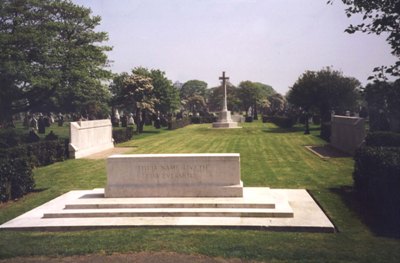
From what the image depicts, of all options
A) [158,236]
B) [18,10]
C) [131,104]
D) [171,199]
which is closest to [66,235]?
[158,236]

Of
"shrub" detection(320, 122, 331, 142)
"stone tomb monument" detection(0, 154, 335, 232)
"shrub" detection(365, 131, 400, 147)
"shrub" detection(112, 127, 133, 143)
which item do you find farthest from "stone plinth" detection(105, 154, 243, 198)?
"shrub" detection(112, 127, 133, 143)

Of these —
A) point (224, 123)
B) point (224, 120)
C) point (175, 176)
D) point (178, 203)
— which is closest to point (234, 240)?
point (178, 203)

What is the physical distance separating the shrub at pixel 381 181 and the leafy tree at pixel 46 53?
66.4 ft

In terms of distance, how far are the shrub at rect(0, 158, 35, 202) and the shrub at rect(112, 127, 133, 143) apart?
15504 millimetres

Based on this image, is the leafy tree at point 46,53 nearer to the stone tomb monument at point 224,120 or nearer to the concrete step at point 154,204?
the concrete step at point 154,204

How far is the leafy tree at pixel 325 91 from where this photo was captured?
3838 centimetres

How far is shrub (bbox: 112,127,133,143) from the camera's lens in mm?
28778

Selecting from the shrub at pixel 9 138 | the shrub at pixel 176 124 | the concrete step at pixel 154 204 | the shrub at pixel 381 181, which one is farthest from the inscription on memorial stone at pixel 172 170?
the shrub at pixel 176 124

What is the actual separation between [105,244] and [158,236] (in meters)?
1.16

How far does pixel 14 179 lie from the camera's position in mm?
12398

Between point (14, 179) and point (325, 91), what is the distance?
32.9m

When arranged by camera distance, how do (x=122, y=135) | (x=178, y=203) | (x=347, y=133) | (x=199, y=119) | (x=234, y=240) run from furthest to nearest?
(x=199, y=119)
(x=122, y=135)
(x=347, y=133)
(x=178, y=203)
(x=234, y=240)

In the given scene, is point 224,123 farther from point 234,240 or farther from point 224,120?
point 234,240

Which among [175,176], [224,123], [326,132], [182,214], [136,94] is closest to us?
[182,214]
